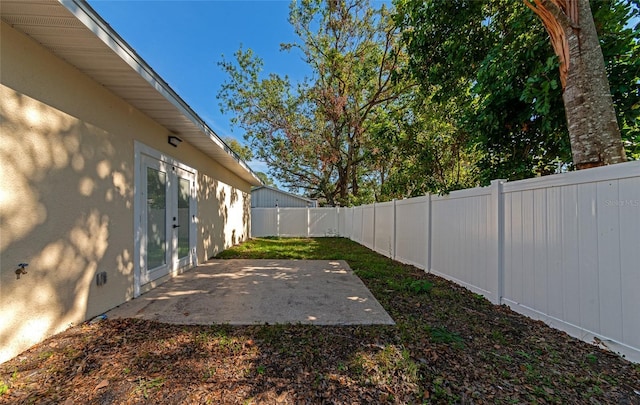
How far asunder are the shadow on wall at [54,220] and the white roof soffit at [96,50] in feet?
1.89

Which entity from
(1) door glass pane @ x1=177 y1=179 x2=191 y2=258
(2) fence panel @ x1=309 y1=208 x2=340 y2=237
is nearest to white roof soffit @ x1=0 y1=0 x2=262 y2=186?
(1) door glass pane @ x1=177 y1=179 x2=191 y2=258

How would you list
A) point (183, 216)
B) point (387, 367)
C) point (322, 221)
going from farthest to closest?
point (322, 221) < point (183, 216) < point (387, 367)

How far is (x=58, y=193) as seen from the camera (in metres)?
2.62

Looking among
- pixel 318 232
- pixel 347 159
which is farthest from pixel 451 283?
pixel 347 159

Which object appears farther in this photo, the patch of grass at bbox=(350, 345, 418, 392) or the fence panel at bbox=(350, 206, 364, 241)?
the fence panel at bbox=(350, 206, 364, 241)

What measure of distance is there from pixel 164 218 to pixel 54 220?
2.03 metres

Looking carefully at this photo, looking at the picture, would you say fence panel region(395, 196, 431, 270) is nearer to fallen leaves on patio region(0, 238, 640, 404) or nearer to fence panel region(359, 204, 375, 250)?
fence panel region(359, 204, 375, 250)

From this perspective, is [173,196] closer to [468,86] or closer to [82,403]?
[82,403]

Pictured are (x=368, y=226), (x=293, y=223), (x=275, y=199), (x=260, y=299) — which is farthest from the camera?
(x=275, y=199)

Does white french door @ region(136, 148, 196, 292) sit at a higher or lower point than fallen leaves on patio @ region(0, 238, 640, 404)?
higher

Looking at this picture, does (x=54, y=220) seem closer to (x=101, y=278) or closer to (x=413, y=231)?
(x=101, y=278)

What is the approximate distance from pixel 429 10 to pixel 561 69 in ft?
8.24

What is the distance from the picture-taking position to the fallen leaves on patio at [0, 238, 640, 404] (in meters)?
1.78

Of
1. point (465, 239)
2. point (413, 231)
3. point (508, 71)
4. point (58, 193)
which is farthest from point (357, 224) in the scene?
point (58, 193)
